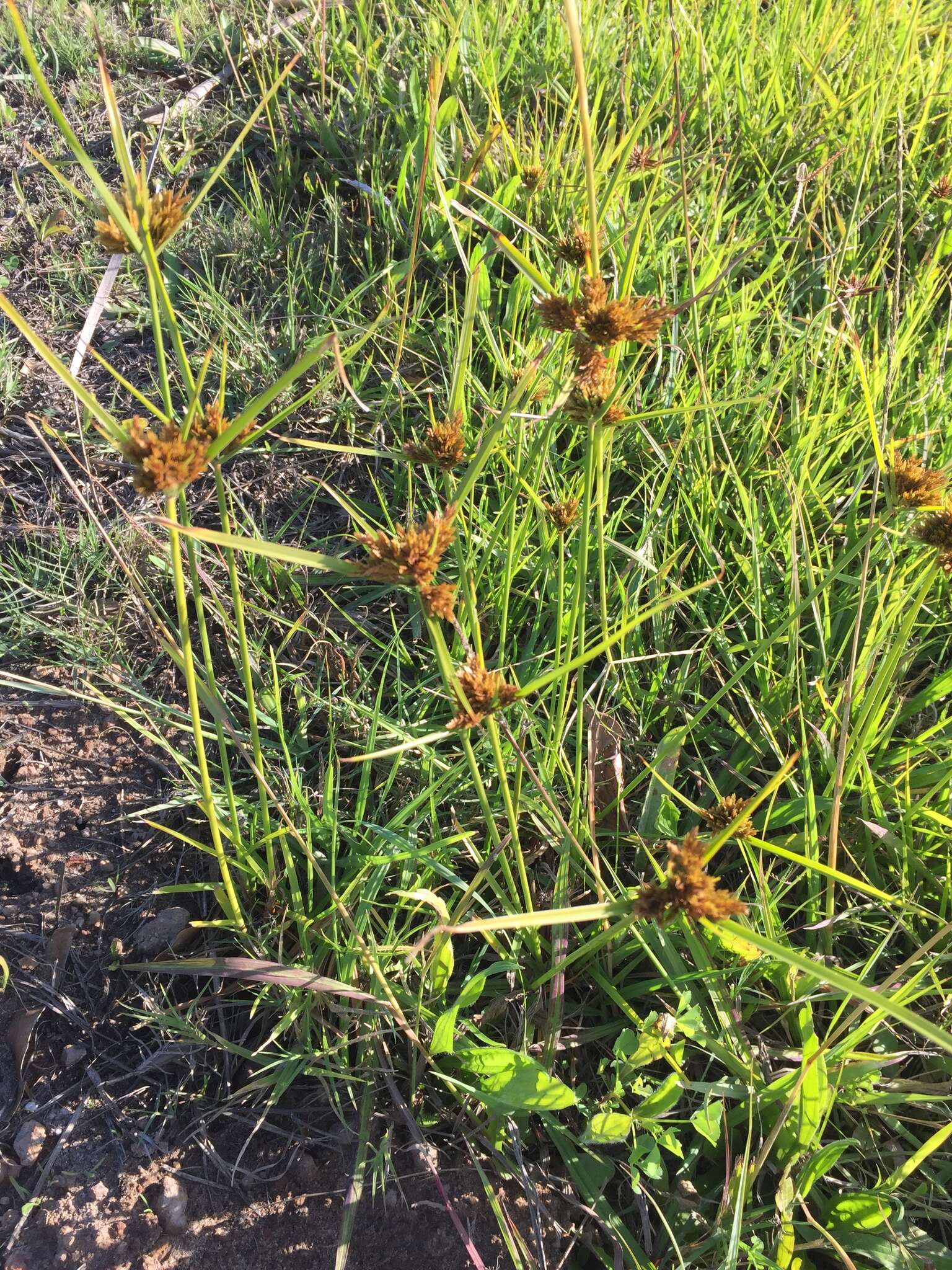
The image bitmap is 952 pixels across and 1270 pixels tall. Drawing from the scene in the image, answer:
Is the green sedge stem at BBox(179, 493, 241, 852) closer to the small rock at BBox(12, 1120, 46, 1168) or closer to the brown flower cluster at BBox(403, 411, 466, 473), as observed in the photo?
the brown flower cluster at BBox(403, 411, 466, 473)

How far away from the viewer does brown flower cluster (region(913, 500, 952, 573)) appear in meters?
0.87

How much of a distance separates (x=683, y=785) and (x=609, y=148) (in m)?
1.05


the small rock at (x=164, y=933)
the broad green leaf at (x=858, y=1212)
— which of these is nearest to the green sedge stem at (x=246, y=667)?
the small rock at (x=164, y=933)

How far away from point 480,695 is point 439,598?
0.11 m

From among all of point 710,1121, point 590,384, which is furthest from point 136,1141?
point 590,384

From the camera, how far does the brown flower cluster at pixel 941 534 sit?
2.84 feet

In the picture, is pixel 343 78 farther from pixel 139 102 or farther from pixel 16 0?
pixel 16 0

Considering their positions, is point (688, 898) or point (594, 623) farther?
point (594, 623)

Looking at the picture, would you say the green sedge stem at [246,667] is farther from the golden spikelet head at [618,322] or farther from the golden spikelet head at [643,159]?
the golden spikelet head at [643,159]

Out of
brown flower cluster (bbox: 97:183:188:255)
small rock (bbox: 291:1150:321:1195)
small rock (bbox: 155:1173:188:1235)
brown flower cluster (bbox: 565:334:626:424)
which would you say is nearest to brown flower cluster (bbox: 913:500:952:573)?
brown flower cluster (bbox: 565:334:626:424)

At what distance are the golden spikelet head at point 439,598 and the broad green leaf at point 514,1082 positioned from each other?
58 centimetres

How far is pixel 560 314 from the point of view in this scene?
73 cm

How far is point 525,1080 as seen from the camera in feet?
3.14

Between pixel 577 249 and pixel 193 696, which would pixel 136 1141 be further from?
pixel 577 249
